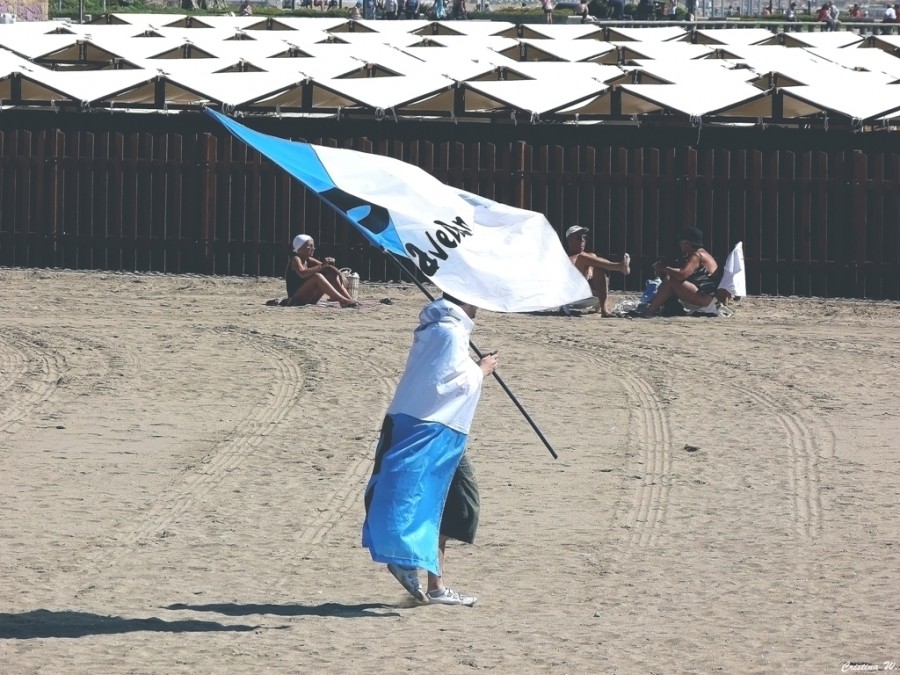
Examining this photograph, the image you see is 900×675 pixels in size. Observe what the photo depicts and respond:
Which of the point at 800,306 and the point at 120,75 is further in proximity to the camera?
the point at 120,75

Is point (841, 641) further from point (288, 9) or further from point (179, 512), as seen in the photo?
point (288, 9)

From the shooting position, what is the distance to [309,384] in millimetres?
12125

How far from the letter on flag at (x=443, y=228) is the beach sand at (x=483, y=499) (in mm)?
1428

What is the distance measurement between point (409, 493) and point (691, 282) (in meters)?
9.32

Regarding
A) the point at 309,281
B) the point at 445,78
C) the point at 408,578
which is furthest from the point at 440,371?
the point at 445,78

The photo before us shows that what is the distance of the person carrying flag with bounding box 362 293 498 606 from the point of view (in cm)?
693

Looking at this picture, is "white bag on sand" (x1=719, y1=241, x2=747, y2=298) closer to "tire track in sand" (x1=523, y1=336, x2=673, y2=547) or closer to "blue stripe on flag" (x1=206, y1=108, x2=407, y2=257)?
"tire track in sand" (x1=523, y1=336, x2=673, y2=547)

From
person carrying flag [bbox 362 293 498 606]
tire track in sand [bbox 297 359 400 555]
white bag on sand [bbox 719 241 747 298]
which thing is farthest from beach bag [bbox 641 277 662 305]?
person carrying flag [bbox 362 293 498 606]

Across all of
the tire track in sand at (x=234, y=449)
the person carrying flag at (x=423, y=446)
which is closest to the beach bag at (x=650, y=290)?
the tire track in sand at (x=234, y=449)

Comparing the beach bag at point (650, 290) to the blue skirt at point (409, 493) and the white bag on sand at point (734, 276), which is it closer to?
the white bag on sand at point (734, 276)

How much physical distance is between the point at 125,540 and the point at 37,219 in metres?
11.3

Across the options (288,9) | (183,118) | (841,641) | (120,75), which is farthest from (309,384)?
(288,9)

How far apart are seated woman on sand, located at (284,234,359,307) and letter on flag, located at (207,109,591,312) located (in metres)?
8.13

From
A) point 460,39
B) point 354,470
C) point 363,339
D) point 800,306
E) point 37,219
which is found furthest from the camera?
point 460,39
